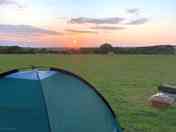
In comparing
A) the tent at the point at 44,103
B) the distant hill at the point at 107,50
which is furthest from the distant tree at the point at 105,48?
the tent at the point at 44,103

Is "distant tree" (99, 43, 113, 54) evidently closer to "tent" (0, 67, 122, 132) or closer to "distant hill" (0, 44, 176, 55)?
"distant hill" (0, 44, 176, 55)

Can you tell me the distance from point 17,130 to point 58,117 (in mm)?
568

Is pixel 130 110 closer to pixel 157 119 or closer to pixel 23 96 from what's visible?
pixel 157 119

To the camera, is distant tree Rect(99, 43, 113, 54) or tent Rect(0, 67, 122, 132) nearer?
tent Rect(0, 67, 122, 132)

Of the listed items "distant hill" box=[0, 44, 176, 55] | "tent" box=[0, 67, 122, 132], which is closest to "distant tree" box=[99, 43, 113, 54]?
"distant hill" box=[0, 44, 176, 55]

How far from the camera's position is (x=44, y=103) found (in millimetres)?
4078

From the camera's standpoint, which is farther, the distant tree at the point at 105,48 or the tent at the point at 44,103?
the distant tree at the point at 105,48

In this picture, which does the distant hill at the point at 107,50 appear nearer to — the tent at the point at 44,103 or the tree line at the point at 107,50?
the tree line at the point at 107,50

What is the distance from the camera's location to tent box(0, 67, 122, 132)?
13.3 ft

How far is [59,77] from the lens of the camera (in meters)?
4.57

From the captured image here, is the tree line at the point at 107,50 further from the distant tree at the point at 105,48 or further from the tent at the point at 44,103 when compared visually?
the tent at the point at 44,103

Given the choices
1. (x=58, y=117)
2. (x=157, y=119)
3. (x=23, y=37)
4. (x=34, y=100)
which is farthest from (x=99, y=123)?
(x=23, y=37)

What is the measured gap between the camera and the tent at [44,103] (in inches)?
159

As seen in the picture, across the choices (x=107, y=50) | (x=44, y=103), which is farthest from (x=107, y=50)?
(x=44, y=103)
